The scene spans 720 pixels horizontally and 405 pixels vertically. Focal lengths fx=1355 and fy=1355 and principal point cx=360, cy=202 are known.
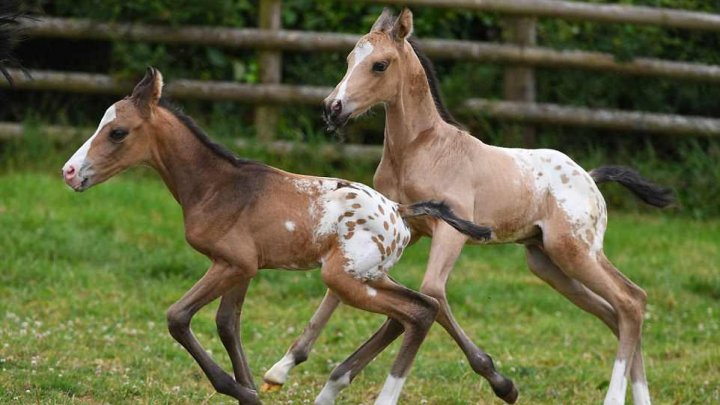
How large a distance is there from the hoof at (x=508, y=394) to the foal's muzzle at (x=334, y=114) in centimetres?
156

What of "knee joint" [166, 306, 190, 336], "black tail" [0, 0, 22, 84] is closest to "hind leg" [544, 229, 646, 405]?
"knee joint" [166, 306, 190, 336]

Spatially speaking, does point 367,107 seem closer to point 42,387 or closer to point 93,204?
point 42,387

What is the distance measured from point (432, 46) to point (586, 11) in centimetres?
137

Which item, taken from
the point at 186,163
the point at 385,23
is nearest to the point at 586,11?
the point at 385,23

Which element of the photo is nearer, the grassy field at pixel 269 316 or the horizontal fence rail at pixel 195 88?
the grassy field at pixel 269 316

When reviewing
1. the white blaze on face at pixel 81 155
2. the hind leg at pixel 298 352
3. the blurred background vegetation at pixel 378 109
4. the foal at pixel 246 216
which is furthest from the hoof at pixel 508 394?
the blurred background vegetation at pixel 378 109

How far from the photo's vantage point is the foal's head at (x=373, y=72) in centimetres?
646

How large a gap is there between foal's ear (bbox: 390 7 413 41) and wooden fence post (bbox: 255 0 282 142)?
17.7 ft

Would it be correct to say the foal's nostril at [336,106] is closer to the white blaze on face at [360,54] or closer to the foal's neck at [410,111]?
the white blaze on face at [360,54]

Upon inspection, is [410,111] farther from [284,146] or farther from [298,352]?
[284,146]

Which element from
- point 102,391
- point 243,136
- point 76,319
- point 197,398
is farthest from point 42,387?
point 243,136

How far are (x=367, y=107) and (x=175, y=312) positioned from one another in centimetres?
143

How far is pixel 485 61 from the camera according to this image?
474 inches

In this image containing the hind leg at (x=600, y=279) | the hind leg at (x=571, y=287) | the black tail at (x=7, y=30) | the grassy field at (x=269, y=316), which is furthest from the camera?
the grassy field at (x=269, y=316)
